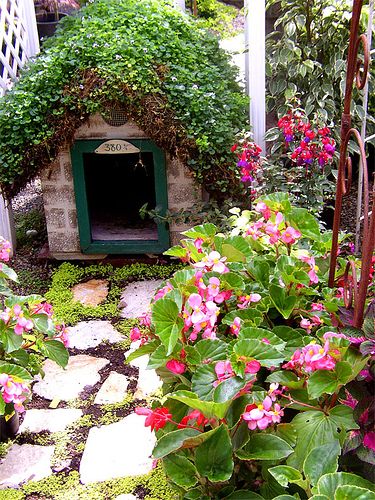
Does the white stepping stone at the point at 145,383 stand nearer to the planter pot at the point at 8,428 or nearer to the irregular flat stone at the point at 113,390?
the irregular flat stone at the point at 113,390

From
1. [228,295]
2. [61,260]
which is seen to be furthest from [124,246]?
[228,295]

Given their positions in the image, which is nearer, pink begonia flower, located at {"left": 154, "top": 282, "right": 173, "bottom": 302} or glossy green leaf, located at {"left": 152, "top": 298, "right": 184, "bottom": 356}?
glossy green leaf, located at {"left": 152, "top": 298, "right": 184, "bottom": 356}

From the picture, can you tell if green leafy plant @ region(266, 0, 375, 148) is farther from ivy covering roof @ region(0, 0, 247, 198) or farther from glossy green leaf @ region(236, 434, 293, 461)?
glossy green leaf @ region(236, 434, 293, 461)

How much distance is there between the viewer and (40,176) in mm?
3918

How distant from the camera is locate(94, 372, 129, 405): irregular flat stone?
9.55 ft

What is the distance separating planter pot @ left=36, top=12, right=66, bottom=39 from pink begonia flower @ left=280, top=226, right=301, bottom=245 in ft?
17.7

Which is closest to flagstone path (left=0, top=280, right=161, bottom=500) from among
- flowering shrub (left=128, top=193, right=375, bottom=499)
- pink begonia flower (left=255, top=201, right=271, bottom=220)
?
flowering shrub (left=128, top=193, right=375, bottom=499)

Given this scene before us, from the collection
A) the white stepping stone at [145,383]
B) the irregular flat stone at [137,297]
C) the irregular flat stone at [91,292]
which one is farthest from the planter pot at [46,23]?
the white stepping stone at [145,383]

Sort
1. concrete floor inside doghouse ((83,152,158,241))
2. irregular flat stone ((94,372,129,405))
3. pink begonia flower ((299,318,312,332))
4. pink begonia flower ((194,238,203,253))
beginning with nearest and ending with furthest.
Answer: pink begonia flower ((299,318,312,332))
pink begonia flower ((194,238,203,253))
irregular flat stone ((94,372,129,405))
concrete floor inside doghouse ((83,152,158,241))

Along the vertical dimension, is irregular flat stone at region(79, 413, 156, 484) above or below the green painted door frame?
below

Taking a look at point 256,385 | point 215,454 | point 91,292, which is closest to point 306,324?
point 256,385

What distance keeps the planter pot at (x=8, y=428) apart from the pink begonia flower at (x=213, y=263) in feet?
4.32

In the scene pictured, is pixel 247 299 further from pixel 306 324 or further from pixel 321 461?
pixel 321 461

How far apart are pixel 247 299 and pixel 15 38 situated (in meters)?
3.27
